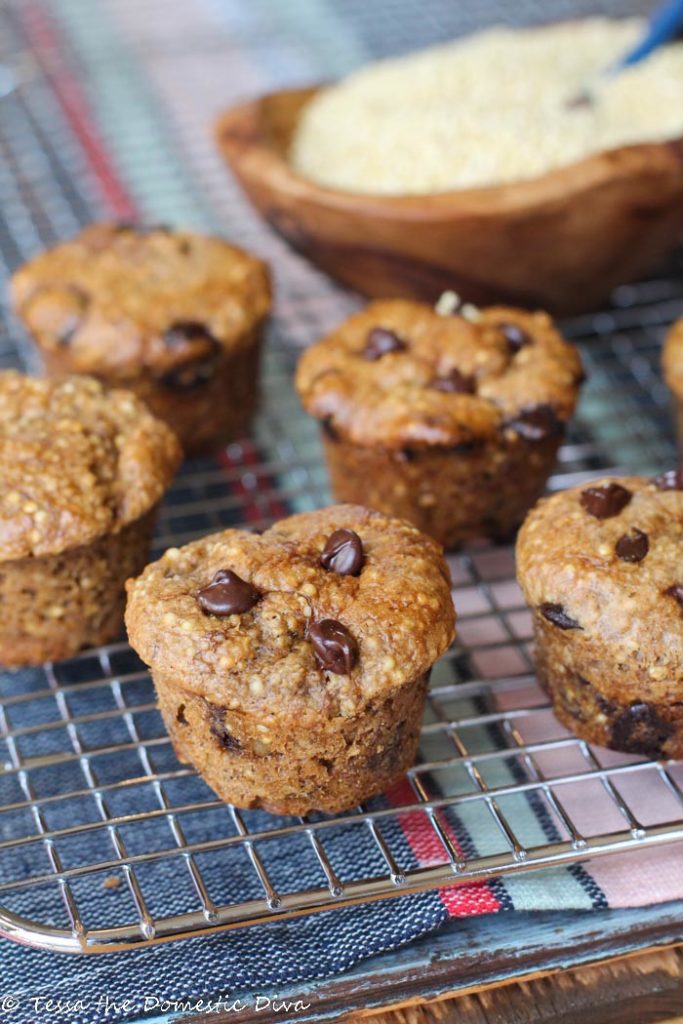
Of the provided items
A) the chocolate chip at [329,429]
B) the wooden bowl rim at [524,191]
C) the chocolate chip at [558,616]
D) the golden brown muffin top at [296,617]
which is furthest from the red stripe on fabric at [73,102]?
the chocolate chip at [558,616]

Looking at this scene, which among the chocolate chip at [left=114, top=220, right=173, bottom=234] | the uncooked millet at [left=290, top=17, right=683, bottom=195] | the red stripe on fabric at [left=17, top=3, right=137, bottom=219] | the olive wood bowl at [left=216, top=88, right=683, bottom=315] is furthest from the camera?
the red stripe on fabric at [left=17, top=3, right=137, bottom=219]

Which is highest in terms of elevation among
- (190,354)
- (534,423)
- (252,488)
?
(190,354)

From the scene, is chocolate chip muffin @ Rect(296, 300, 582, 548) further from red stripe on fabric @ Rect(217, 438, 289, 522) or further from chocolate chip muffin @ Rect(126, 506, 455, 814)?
chocolate chip muffin @ Rect(126, 506, 455, 814)

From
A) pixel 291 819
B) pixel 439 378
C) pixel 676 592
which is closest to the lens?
pixel 676 592

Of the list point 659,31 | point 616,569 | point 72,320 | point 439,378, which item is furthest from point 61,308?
point 659,31

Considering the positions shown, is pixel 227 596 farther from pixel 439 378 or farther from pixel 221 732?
pixel 439 378

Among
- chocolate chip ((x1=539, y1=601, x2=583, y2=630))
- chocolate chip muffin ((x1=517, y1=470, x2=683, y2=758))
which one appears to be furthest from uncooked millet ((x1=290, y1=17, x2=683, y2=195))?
chocolate chip ((x1=539, y1=601, x2=583, y2=630))
